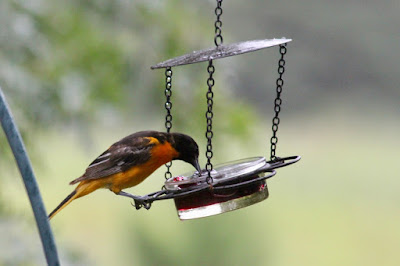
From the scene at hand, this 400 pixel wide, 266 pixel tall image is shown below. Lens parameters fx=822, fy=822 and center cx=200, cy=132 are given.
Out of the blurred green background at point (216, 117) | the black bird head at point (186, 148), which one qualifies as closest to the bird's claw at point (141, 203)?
the black bird head at point (186, 148)

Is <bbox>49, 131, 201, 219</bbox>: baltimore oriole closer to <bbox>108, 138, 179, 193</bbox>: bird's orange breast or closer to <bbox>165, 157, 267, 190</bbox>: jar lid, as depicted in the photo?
<bbox>108, 138, 179, 193</bbox>: bird's orange breast

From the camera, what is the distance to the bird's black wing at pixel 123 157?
12.0 ft

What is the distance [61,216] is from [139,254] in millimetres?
1423

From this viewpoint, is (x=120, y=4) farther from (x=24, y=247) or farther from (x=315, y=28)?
(x=315, y=28)

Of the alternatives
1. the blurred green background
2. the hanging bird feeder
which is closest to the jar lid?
the hanging bird feeder

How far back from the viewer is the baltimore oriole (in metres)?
3.65

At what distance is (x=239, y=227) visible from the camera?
7570 millimetres

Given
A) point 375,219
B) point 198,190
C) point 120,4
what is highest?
point 120,4

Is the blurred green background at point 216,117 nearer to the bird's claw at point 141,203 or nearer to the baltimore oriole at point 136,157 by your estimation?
the baltimore oriole at point 136,157

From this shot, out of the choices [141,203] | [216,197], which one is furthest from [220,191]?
[141,203]

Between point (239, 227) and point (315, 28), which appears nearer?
point (239, 227)

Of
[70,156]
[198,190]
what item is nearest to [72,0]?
[198,190]

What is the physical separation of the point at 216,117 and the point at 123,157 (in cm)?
119

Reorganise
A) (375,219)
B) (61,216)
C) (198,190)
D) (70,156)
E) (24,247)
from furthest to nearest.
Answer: (375,219) → (61,216) → (70,156) → (24,247) → (198,190)
